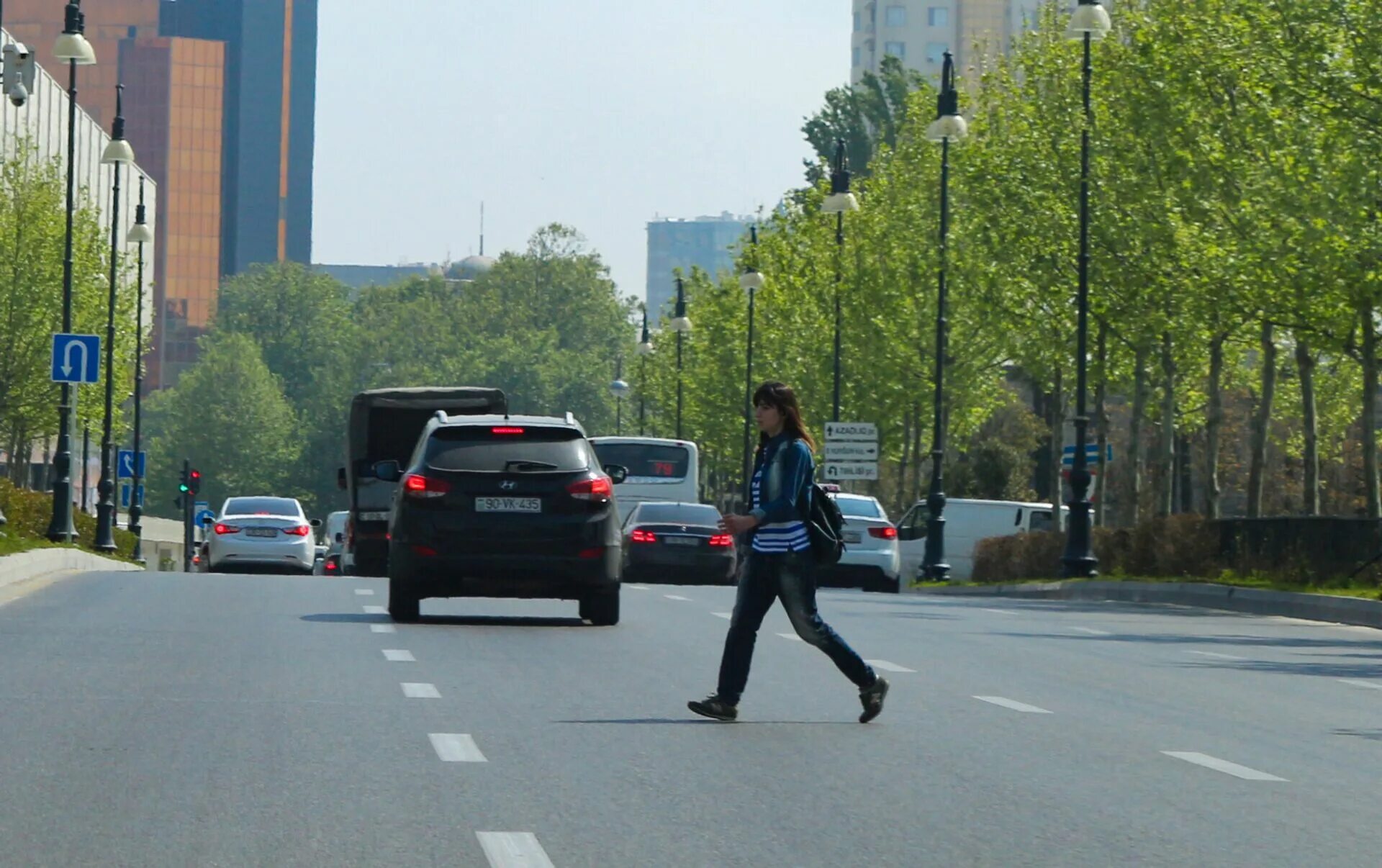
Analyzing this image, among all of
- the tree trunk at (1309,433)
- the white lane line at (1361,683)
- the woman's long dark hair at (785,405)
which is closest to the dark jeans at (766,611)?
the woman's long dark hair at (785,405)

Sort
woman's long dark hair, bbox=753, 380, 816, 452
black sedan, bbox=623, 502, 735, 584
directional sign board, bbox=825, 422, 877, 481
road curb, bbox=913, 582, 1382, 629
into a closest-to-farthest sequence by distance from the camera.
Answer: woman's long dark hair, bbox=753, 380, 816, 452 → road curb, bbox=913, 582, 1382, 629 → black sedan, bbox=623, 502, 735, 584 → directional sign board, bbox=825, 422, 877, 481

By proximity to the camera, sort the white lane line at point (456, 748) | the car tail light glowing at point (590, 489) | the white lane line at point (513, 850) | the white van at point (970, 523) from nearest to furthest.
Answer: the white lane line at point (513, 850) → the white lane line at point (456, 748) → the car tail light glowing at point (590, 489) → the white van at point (970, 523)

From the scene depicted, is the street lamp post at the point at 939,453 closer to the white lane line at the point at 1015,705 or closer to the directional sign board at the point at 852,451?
the directional sign board at the point at 852,451

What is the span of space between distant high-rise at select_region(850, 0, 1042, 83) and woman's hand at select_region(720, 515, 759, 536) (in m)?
168

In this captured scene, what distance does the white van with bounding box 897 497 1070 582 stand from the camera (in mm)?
52125

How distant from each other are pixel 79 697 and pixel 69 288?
29.9m

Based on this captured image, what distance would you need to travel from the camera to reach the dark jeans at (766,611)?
Answer: 45.6 ft

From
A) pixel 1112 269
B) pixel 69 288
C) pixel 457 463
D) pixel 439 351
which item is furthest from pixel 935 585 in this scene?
pixel 439 351

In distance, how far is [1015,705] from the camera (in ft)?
50.8

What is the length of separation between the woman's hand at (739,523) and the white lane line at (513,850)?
13.5 feet

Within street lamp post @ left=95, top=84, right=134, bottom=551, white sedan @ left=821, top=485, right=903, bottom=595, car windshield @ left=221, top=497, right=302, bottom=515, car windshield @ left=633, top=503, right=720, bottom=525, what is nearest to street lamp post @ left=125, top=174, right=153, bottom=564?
street lamp post @ left=95, top=84, right=134, bottom=551

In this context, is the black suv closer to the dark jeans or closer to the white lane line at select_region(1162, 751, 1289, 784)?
the dark jeans

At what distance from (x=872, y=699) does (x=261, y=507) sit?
1434 inches

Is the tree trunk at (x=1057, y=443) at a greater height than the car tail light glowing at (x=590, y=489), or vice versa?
the tree trunk at (x=1057, y=443)
